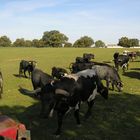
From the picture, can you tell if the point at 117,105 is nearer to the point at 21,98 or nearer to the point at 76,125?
the point at 76,125

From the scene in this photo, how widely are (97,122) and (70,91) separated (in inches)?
89.5

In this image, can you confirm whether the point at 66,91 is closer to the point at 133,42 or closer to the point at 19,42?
the point at 19,42

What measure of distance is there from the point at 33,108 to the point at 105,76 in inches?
195

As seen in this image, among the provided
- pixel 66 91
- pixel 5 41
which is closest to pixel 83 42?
pixel 5 41

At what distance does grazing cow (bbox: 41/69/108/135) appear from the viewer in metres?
10.3

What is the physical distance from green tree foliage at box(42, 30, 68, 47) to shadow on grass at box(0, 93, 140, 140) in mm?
148474

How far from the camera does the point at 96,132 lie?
36.5ft

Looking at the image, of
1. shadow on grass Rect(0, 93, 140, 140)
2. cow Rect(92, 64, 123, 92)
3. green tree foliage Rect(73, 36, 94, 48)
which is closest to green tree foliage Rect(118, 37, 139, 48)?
green tree foliage Rect(73, 36, 94, 48)

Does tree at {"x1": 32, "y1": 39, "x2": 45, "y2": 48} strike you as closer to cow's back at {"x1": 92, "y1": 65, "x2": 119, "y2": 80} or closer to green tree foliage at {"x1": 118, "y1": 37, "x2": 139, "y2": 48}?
green tree foliage at {"x1": 118, "y1": 37, "x2": 139, "y2": 48}

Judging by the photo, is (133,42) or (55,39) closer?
(55,39)

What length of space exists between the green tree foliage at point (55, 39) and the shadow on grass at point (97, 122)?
14847 centimetres

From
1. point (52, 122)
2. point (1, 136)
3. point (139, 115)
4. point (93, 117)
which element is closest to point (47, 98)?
point (52, 122)

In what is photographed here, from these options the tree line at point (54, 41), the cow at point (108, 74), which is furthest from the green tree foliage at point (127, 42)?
the cow at point (108, 74)

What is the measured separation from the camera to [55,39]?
536 feet
